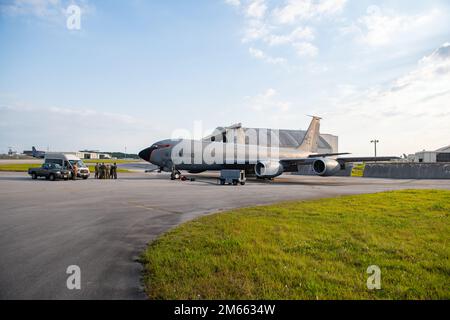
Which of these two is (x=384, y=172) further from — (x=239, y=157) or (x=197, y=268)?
(x=197, y=268)

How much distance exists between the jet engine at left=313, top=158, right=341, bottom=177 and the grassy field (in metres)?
18.3

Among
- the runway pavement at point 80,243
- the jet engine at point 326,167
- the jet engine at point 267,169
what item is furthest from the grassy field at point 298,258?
the jet engine at point 267,169

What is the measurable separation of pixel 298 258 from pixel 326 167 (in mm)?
23474

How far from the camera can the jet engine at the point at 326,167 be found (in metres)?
27.4

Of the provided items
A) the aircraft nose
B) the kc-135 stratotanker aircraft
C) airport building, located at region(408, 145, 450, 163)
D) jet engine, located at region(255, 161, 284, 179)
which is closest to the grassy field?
jet engine, located at region(255, 161, 284, 179)

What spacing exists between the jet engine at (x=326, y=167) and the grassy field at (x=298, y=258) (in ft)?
59.9

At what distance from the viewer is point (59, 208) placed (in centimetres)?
1138

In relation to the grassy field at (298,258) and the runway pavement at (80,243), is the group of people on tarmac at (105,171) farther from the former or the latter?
the grassy field at (298,258)

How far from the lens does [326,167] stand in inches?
1078

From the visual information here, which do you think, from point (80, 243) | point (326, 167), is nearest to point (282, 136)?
point (326, 167)

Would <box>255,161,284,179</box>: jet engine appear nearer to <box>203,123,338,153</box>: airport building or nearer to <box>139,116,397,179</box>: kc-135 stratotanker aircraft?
<box>139,116,397,179</box>: kc-135 stratotanker aircraft

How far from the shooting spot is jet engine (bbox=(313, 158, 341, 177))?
2741 centimetres
